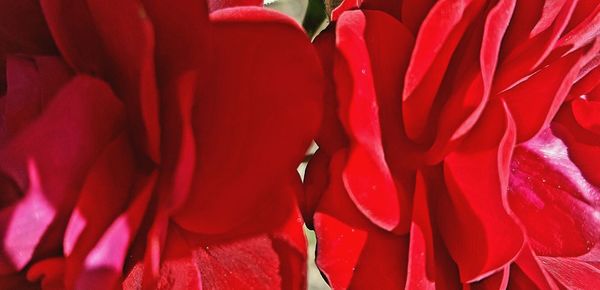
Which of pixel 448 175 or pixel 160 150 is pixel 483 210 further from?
pixel 160 150

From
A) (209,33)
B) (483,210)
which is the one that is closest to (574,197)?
(483,210)

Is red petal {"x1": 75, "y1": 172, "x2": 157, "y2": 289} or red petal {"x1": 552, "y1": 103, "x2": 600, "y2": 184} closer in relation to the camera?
red petal {"x1": 75, "y1": 172, "x2": 157, "y2": 289}

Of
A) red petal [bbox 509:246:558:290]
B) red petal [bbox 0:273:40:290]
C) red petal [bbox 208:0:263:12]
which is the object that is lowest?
red petal [bbox 509:246:558:290]

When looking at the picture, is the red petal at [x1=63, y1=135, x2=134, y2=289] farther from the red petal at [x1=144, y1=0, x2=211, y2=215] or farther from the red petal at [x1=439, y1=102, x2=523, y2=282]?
the red petal at [x1=439, y1=102, x2=523, y2=282]

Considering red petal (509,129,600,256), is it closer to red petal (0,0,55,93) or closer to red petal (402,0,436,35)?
red petal (402,0,436,35)

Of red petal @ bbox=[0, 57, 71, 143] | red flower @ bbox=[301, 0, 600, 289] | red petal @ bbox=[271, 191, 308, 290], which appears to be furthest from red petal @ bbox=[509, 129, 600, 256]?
red petal @ bbox=[0, 57, 71, 143]

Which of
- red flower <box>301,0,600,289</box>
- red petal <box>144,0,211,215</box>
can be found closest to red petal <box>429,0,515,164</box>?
red flower <box>301,0,600,289</box>

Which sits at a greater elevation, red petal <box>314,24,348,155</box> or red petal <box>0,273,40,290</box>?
red petal <box>314,24,348,155</box>
